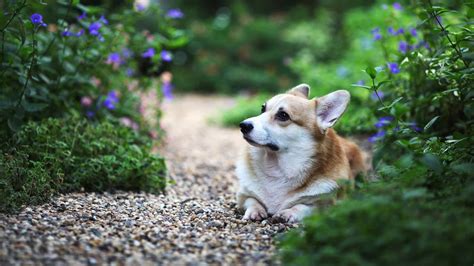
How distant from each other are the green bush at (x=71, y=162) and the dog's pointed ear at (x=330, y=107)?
1.72 meters

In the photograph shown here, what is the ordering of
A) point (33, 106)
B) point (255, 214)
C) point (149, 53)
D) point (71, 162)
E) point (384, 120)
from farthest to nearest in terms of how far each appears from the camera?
point (149, 53)
point (384, 120)
point (33, 106)
point (71, 162)
point (255, 214)

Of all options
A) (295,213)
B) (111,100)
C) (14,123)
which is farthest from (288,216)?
(111,100)

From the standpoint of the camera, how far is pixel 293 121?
4352 millimetres

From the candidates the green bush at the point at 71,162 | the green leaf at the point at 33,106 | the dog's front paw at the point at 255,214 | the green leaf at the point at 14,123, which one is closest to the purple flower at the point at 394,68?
the dog's front paw at the point at 255,214

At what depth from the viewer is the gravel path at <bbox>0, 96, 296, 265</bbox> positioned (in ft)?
10.9

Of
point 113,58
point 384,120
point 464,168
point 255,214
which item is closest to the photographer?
point 464,168

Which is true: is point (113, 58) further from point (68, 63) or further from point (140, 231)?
point (140, 231)

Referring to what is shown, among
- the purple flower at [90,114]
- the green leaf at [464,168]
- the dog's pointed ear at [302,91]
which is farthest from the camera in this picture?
the purple flower at [90,114]

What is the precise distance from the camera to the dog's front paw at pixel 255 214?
14.2ft

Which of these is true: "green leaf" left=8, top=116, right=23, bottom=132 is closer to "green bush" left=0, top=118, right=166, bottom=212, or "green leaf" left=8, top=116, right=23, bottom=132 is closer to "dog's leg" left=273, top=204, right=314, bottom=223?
"green bush" left=0, top=118, right=166, bottom=212

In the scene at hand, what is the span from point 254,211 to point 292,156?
19.8 inches

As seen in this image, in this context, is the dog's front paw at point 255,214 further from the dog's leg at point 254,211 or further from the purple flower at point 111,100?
the purple flower at point 111,100

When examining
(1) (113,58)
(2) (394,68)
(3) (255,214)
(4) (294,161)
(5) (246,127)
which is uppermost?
(1) (113,58)

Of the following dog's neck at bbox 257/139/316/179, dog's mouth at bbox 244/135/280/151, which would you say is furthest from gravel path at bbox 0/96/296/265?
dog's mouth at bbox 244/135/280/151
